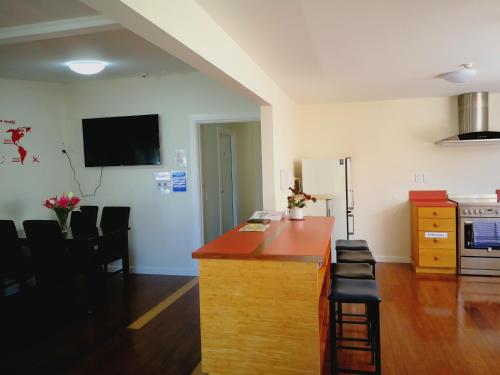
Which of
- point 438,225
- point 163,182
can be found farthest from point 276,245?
point 438,225

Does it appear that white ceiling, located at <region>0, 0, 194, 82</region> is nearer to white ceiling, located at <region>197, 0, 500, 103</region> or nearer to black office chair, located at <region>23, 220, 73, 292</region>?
white ceiling, located at <region>197, 0, 500, 103</region>

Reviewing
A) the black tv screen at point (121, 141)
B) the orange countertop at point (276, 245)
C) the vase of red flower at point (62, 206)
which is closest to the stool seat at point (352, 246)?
the orange countertop at point (276, 245)

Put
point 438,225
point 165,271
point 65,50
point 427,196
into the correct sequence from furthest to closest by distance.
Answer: point 427,196 → point 165,271 → point 438,225 → point 65,50

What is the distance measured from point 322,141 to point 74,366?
391 cm

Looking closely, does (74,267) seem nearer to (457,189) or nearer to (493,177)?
(457,189)

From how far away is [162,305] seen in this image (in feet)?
12.6

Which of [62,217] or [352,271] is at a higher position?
[62,217]

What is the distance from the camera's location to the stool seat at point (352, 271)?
109 inches

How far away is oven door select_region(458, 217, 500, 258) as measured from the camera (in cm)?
439

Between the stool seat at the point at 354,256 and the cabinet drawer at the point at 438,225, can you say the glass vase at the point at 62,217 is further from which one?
the cabinet drawer at the point at 438,225

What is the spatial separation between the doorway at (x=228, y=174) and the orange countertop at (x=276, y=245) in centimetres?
206

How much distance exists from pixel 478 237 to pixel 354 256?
2.12 metres

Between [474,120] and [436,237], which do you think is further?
[474,120]

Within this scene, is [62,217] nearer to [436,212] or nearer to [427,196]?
[436,212]
